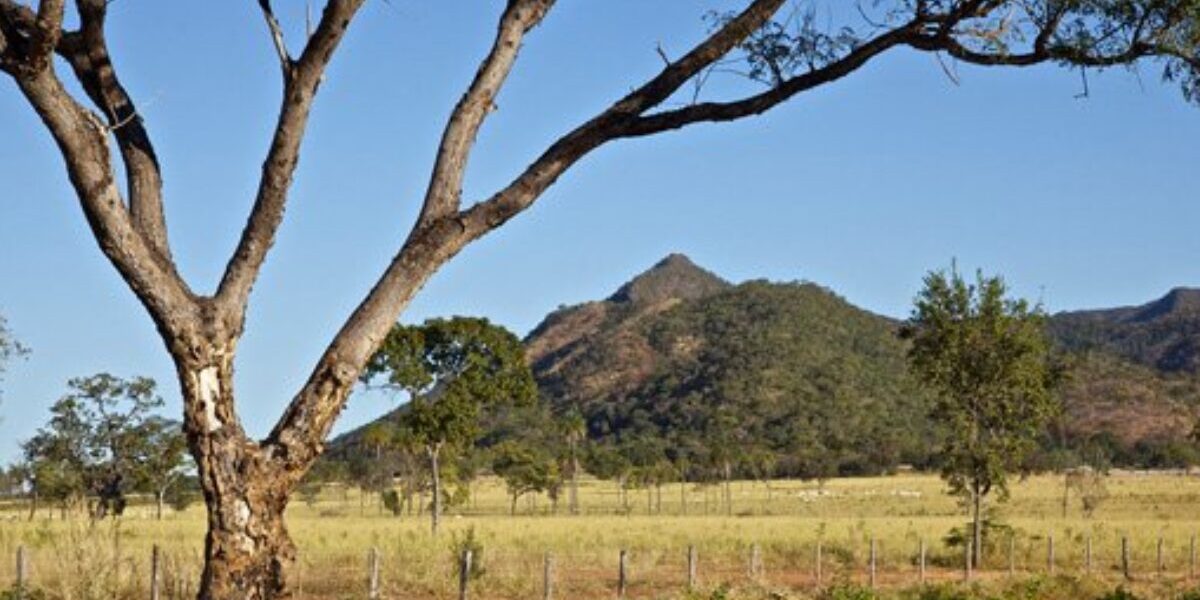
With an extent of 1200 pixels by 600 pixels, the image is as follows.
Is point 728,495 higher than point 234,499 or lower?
lower

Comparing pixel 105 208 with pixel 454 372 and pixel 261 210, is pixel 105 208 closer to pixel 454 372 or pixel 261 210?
pixel 261 210

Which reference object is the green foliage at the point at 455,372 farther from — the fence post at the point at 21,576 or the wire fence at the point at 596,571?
the fence post at the point at 21,576

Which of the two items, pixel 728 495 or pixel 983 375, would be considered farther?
pixel 728 495

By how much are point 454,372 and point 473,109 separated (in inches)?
1614

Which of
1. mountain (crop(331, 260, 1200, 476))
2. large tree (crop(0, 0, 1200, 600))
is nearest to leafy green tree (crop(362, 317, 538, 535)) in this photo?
large tree (crop(0, 0, 1200, 600))

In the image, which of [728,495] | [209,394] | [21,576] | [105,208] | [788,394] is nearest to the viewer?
[105,208]

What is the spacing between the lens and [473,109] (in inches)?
324

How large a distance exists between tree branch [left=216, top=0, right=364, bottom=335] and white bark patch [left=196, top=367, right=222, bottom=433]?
1.78 ft

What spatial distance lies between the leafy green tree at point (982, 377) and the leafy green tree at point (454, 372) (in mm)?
16996

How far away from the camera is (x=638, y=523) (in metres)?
53.9

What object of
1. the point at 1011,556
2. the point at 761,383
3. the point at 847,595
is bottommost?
the point at 1011,556

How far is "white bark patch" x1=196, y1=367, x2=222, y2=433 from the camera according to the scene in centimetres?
759

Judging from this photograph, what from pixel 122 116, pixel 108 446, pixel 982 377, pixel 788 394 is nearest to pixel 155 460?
pixel 108 446

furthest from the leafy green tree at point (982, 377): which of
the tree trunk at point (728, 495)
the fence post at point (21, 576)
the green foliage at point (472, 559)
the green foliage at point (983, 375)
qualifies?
the tree trunk at point (728, 495)
